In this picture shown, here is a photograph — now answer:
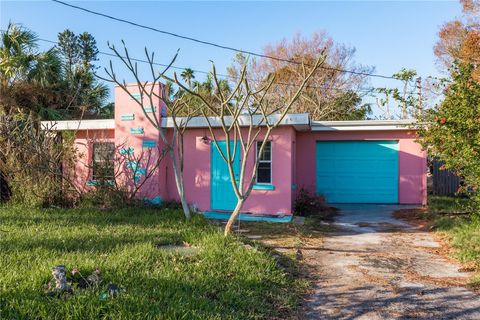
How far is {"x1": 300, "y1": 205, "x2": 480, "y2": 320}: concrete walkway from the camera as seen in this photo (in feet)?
13.6

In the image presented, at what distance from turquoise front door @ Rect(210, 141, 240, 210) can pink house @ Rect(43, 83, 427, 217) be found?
0.09ft

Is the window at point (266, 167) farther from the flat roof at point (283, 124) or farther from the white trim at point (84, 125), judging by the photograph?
the white trim at point (84, 125)

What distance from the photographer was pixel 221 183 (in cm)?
1116

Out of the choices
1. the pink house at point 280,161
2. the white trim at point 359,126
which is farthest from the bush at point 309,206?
the white trim at point 359,126

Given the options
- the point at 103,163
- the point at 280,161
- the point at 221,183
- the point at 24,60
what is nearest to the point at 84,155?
the point at 103,163

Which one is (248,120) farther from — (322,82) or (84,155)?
(322,82)

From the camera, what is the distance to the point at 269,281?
4762mm

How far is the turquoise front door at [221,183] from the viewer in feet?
36.4

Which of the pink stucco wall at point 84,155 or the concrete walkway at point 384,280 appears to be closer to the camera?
the concrete walkway at point 384,280

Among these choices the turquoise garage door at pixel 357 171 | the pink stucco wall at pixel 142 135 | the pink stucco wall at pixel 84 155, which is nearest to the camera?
the pink stucco wall at pixel 84 155

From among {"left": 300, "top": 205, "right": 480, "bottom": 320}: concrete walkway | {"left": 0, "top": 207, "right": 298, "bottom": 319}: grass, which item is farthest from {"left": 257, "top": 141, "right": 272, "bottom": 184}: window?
{"left": 0, "top": 207, "right": 298, "bottom": 319}: grass

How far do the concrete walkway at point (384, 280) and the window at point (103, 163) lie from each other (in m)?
5.96

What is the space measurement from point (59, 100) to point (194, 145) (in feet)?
24.3

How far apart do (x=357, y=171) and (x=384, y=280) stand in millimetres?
9573
